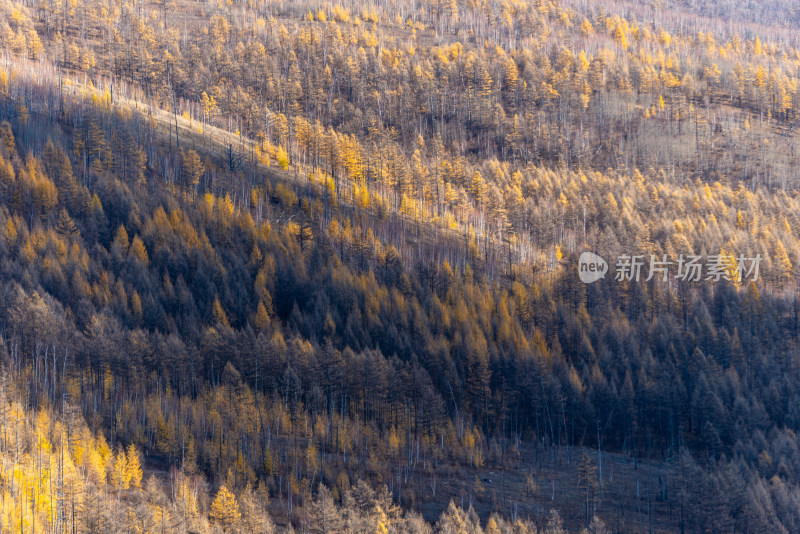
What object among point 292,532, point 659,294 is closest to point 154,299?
point 292,532

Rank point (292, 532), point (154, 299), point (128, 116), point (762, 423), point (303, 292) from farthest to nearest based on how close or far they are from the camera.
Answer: point (128, 116) → point (303, 292) → point (154, 299) → point (762, 423) → point (292, 532)

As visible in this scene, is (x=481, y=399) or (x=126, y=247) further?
(x=126, y=247)

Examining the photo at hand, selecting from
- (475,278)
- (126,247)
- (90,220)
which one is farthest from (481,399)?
(90,220)

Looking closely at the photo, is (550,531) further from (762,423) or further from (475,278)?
(475,278)

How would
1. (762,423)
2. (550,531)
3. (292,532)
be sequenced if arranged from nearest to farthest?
(292,532)
(550,531)
(762,423)

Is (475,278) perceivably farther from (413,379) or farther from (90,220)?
(90,220)

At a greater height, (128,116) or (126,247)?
(128,116)

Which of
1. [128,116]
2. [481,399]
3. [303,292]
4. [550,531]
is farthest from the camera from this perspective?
[128,116]

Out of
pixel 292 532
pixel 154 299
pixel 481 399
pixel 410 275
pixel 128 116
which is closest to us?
pixel 292 532

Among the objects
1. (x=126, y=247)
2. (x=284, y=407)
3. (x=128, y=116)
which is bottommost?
(x=284, y=407)
